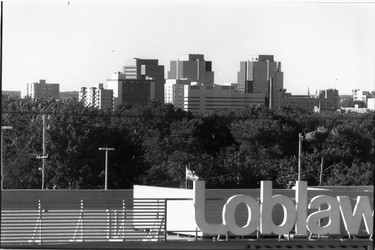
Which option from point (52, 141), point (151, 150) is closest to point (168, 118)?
point (151, 150)

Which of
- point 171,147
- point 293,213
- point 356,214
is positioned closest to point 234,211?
point 293,213

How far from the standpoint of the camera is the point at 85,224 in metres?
16.8

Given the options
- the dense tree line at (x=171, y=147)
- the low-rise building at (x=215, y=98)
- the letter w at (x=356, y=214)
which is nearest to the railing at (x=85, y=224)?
the dense tree line at (x=171, y=147)

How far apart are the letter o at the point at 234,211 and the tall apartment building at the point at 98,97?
2.40 m

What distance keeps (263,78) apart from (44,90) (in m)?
3.18

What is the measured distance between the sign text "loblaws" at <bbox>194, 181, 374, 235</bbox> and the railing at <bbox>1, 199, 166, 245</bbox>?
73cm

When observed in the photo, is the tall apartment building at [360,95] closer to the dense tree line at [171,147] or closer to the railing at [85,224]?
the dense tree line at [171,147]

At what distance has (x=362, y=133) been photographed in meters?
18.1

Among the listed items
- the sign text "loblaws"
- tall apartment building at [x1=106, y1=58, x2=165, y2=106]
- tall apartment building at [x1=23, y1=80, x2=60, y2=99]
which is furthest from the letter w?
tall apartment building at [x1=23, y1=80, x2=60, y2=99]

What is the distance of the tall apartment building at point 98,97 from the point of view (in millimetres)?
17234

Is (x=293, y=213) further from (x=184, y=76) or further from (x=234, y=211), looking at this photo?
(x=184, y=76)

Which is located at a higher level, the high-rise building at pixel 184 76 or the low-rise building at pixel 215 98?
the high-rise building at pixel 184 76

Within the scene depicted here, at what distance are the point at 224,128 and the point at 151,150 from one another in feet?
3.61

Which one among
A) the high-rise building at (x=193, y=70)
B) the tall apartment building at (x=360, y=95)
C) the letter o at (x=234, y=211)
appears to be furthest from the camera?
the tall apartment building at (x=360, y=95)
